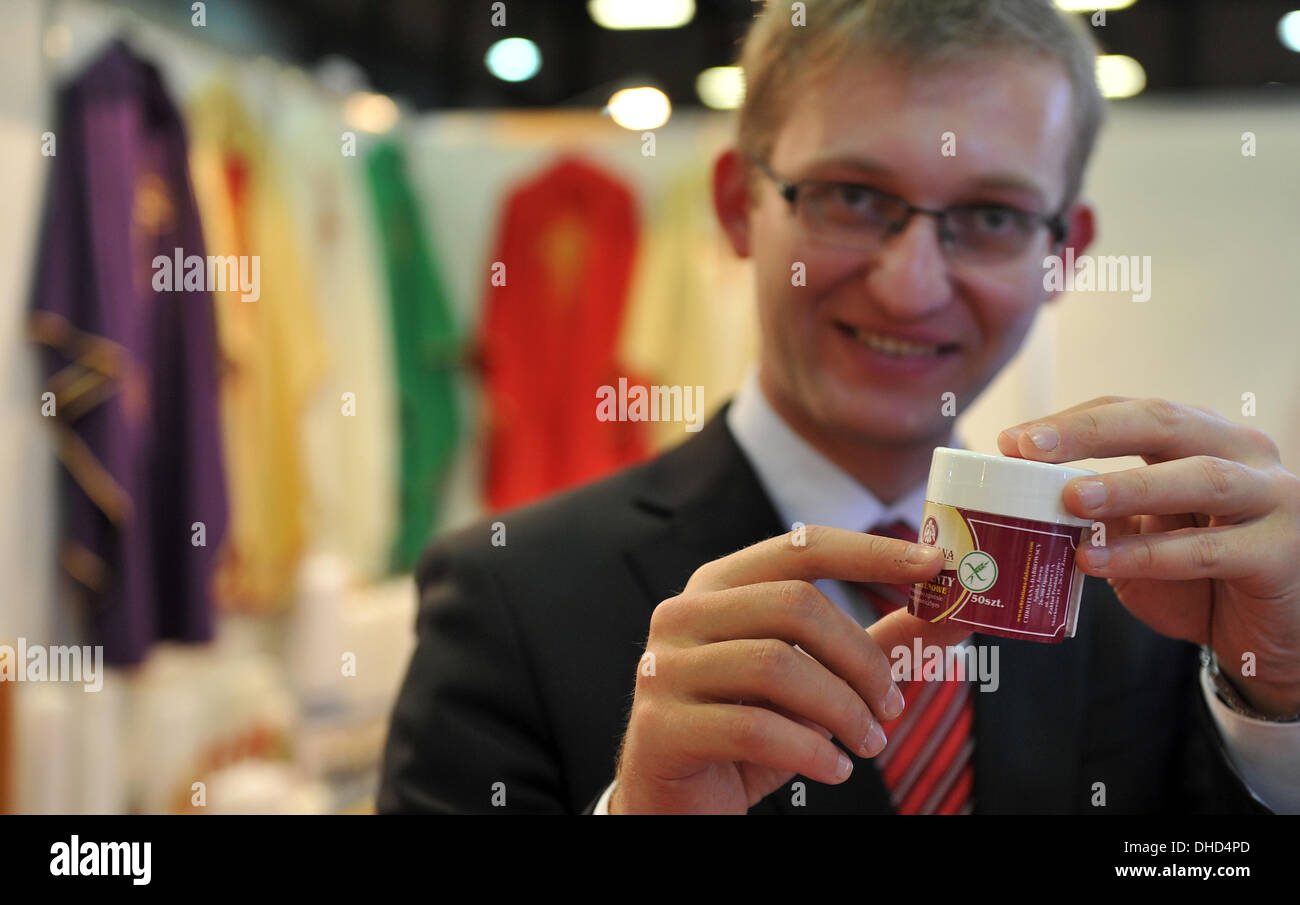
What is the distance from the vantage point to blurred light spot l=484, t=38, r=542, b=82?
9.91ft

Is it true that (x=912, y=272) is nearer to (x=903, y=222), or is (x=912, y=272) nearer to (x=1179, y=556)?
(x=903, y=222)

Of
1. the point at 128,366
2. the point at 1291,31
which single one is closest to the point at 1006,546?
the point at 128,366

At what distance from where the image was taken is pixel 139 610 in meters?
1.91

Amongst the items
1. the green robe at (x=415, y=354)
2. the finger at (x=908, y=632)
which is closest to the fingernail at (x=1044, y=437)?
the finger at (x=908, y=632)

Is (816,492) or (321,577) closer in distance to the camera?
(816,492)

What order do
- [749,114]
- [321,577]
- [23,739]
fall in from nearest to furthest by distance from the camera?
[749,114]
[23,739]
[321,577]

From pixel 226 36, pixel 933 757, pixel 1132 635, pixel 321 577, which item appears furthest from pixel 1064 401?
pixel 226 36

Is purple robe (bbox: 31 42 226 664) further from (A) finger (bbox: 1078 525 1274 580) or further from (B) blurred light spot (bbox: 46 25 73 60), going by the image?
(A) finger (bbox: 1078 525 1274 580)

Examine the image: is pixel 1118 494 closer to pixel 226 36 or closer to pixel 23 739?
pixel 23 739

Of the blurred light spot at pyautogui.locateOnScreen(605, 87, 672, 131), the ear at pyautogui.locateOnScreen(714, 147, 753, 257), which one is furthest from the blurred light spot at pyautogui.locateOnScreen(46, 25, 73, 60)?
the ear at pyautogui.locateOnScreen(714, 147, 753, 257)

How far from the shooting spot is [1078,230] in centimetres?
91

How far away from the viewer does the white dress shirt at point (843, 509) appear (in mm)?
738

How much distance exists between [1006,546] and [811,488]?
28cm
